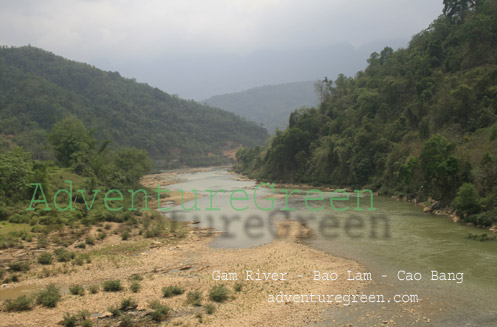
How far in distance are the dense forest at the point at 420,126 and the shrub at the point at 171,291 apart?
57.4 ft

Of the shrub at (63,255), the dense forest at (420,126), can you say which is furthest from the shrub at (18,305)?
the dense forest at (420,126)

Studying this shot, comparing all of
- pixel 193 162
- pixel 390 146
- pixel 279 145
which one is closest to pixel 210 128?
pixel 193 162

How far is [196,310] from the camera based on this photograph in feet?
40.9

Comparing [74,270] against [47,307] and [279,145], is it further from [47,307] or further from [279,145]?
[279,145]

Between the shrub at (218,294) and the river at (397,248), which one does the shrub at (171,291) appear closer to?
the shrub at (218,294)

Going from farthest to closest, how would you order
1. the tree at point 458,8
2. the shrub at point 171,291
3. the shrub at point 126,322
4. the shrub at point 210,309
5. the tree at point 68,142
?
1. the tree at point 458,8
2. the tree at point 68,142
3. the shrub at point 171,291
4. the shrub at point 210,309
5. the shrub at point 126,322

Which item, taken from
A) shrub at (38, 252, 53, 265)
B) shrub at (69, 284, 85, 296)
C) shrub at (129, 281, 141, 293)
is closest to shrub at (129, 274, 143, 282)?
shrub at (129, 281, 141, 293)

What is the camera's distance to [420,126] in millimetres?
43094

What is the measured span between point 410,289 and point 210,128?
14750 centimetres

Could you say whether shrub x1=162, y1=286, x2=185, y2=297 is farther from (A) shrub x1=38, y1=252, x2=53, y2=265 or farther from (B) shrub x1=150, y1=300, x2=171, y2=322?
(A) shrub x1=38, y1=252, x2=53, y2=265

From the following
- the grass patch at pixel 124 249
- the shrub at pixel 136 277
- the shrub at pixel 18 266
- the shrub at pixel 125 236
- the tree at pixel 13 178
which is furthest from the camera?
the tree at pixel 13 178

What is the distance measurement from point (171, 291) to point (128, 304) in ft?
5.49

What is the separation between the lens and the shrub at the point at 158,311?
464 inches

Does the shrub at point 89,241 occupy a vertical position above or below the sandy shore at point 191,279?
above
